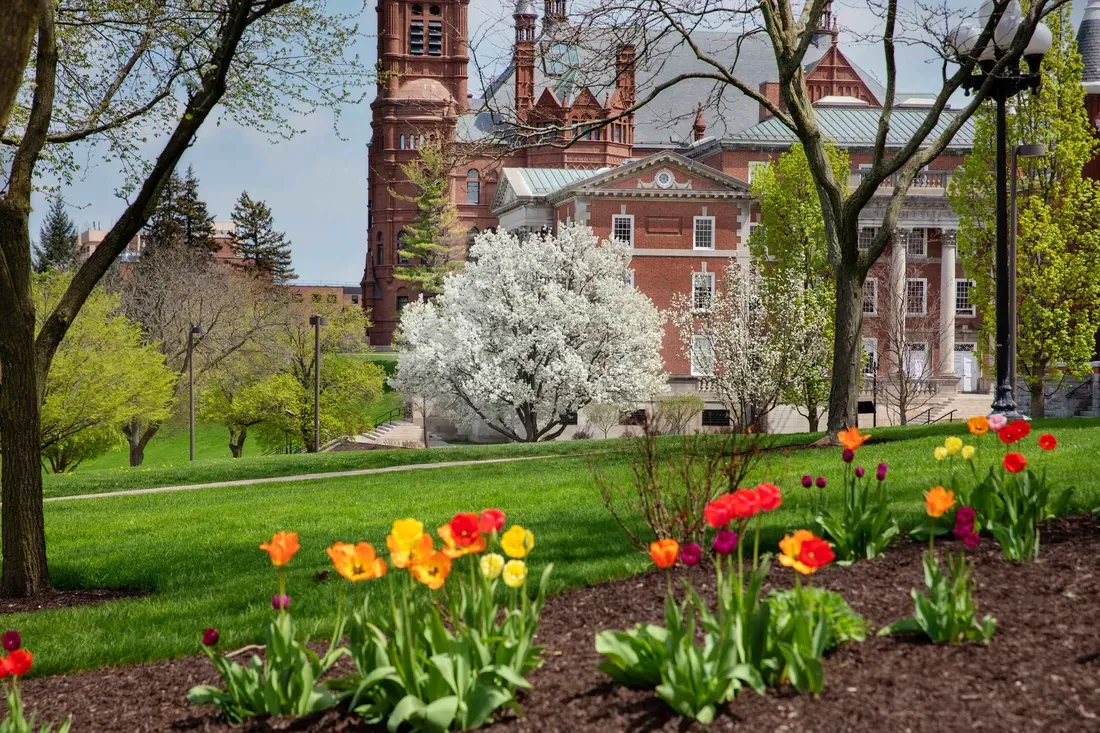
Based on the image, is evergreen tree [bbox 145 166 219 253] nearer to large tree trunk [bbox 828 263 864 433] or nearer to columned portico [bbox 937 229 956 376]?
columned portico [bbox 937 229 956 376]

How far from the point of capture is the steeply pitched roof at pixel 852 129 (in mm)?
58125

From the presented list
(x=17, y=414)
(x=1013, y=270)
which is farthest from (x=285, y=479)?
(x=1013, y=270)

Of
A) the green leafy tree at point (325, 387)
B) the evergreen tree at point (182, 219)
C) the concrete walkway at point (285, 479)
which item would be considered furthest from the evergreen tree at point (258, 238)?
the concrete walkway at point (285, 479)

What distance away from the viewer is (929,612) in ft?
14.4

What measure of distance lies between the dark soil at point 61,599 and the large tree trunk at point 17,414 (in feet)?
0.57

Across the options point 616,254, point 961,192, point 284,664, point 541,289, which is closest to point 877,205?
point 616,254

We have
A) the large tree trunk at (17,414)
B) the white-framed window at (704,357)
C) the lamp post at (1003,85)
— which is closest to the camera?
the large tree trunk at (17,414)

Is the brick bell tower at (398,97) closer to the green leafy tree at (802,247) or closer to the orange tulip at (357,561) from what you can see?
the green leafy tree at (802,247)

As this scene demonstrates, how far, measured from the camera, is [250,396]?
47625 millimetres

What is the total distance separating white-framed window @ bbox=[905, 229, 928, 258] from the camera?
52.0 metres

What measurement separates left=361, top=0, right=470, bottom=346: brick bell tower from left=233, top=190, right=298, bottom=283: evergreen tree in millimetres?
7666

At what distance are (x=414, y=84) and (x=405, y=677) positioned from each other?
280 feet

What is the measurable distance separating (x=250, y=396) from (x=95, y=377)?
1308 cm

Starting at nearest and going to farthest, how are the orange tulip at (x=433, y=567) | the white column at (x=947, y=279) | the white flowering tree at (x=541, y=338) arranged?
the orange tulip at (x=433, y=567)
the white flowering tree at (x=541, y=338)
the white column at (x=947, y=279)
